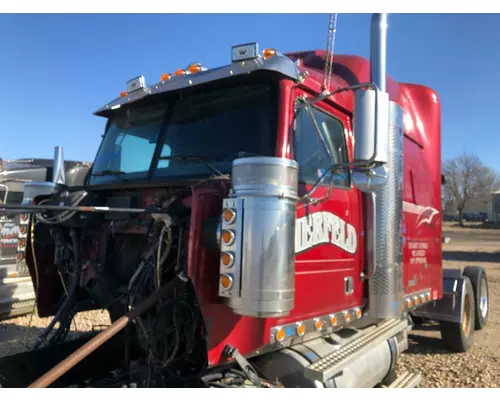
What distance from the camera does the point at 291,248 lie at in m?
2.48

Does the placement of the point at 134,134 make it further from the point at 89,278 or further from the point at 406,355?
the point at 406,355

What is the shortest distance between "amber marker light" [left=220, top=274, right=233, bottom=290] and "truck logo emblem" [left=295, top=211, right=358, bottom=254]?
65 centimetres

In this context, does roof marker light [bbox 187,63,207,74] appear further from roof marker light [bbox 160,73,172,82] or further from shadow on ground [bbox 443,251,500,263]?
shadow on ground [bbox 443,251,500,263]

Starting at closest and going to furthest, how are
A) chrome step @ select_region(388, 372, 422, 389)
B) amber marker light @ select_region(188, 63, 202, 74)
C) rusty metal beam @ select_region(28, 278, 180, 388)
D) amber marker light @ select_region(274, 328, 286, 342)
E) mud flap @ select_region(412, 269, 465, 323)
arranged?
rusty metal beam @ select_region(28, 278, 180, 388), amber marker light @ select_region(274, 328, 286, 342), amber marker light @ select_region(188, 63, 202, 74), chrome step @ select_region(388, 372, 422, 389), mud flap @ select_region(412, 269, 465, 323)

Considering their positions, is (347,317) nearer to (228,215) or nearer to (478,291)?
(228,215)

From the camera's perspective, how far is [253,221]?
2.39 meters

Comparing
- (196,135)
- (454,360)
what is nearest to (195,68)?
(196,135)

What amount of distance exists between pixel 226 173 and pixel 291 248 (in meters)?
0.77

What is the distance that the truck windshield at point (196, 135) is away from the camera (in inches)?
122

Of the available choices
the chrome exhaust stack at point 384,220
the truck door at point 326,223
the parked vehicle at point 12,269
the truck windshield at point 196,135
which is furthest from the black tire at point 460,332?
the parked vehicle at point 12,269

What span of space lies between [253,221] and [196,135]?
1211 mm

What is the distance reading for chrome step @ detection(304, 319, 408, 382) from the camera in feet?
9.68

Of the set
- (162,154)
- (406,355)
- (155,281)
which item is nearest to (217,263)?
(155,281)

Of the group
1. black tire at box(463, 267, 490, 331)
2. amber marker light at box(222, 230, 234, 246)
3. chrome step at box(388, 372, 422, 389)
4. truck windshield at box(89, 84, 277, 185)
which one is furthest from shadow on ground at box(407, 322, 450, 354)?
amber marker light at box(222, 230, 234, 246)
